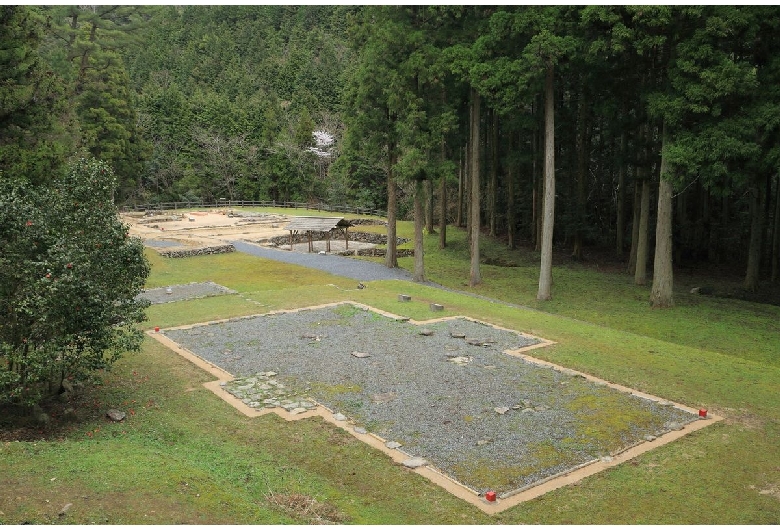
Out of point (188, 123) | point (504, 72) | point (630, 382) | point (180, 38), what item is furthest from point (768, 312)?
point (180, 38)

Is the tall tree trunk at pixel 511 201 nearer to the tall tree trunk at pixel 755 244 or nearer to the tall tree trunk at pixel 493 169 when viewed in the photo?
the tall tree trunk at pixel 493 169

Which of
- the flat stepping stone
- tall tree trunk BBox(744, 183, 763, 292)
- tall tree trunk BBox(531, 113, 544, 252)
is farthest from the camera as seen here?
tall tree trunk BBox(531, 113, 544, 252)

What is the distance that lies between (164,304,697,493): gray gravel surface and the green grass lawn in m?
0.69

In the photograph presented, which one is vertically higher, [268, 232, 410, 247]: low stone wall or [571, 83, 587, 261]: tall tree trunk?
[571, 83, 587, 261]: tall tree trunk

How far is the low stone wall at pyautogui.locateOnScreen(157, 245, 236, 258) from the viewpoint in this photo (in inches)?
1292

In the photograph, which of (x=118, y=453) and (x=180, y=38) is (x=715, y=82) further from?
(x=180, y=38)

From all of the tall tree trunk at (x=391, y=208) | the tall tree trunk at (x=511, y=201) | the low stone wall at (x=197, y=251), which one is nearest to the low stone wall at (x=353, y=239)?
the low stone wall at (x=197, y=251)

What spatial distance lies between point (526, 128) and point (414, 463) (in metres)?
26.1

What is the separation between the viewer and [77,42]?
46.5 m

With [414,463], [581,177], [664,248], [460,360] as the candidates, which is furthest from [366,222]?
[414,463]

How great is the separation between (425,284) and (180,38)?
80.9 meters

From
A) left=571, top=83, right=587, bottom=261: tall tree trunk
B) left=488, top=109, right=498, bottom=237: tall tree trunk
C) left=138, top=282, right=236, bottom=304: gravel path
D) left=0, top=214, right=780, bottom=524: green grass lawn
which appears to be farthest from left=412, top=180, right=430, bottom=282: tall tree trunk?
left=488, top=109, right=498, bottom=237: tall tree trunk

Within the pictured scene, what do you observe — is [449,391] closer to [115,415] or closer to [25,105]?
[115,415]

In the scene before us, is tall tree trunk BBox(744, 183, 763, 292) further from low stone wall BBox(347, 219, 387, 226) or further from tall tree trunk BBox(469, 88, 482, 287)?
low stone wall BBox(347, 219, 387, 226)
